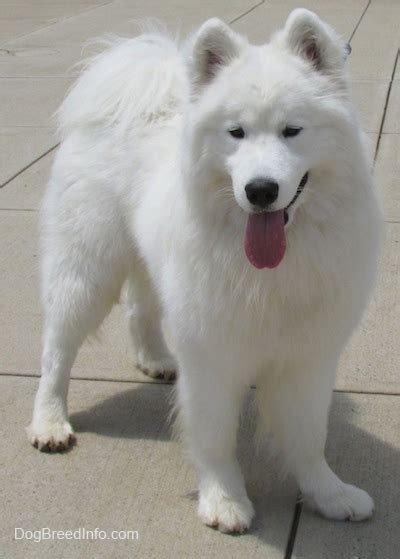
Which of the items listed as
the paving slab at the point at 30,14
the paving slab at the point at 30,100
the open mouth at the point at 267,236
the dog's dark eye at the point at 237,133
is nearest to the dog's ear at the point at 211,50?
the dog's dark eye at the point at 237,133

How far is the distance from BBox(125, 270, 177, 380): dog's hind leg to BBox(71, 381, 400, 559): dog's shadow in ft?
0.33

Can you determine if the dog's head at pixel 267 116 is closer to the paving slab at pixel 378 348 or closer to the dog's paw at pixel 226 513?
the dog's paw at pixel 226 513

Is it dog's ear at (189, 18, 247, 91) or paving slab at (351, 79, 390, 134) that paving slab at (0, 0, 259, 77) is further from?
dog's ear at (189, 18, 247, 91)

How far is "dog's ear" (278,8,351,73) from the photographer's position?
339 cm

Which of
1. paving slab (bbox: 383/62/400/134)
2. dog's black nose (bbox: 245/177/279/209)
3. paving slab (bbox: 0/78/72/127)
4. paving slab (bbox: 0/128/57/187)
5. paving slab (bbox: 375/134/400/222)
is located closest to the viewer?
dog's black nose (bbox: 245/177/279/209)

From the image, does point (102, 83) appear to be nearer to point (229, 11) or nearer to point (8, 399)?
point (8, 399)

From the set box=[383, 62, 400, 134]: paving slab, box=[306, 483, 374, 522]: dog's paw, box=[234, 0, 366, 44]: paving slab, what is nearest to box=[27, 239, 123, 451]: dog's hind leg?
box=[306, 483, 374, 522]: dog's paw

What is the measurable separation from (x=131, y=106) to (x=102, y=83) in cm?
25

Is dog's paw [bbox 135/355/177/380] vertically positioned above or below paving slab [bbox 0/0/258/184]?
above

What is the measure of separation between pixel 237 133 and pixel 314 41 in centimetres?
48

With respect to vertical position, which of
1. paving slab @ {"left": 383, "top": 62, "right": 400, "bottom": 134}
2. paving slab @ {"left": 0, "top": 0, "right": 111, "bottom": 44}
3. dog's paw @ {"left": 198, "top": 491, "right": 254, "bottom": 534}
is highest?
paving slab @ {"left": 383, "top": 62, "right": 400, "bottom": 134}

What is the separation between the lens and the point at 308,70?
344 centimetres

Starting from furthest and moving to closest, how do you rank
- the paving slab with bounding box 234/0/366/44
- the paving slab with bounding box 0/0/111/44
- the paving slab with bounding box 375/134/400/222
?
the paving slab with bounding box 0/0/111/44
the paving slab with bounding box 234/0/366/44
the paving slab with bounding box 375/134/400/222

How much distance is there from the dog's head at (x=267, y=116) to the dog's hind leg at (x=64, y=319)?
1.20 m
